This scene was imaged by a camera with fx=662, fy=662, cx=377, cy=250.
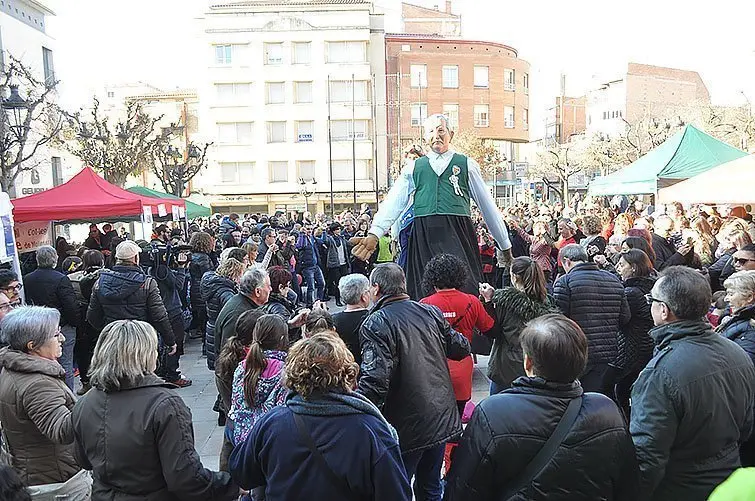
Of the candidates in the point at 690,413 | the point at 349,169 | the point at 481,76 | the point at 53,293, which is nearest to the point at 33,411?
the point at 690,413

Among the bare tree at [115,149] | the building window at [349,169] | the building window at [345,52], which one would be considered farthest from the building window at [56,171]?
the building window at [345,52]

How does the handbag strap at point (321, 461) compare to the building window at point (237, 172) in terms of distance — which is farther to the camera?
the building window at point (237, 172)

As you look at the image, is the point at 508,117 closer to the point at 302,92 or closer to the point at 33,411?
the point at 302,92

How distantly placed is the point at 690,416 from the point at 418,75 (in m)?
49.8

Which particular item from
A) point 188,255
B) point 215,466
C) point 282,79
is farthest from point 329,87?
point 215,466

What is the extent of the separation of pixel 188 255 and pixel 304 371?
296 inches

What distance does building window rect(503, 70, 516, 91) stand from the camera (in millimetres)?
52906

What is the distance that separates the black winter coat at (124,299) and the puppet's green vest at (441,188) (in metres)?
3.61

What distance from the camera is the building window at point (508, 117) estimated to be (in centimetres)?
5288

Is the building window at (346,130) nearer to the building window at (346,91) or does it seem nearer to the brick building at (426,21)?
the building window at (346,91)

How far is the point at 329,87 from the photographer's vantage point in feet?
153

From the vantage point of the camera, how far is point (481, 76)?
170 feet

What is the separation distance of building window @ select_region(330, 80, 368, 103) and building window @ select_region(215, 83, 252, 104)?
19.6 feet

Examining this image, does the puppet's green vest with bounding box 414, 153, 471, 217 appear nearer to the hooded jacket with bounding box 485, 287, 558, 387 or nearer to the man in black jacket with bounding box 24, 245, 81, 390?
the hooded jacket with bounding box 485, 287, 558, 387
